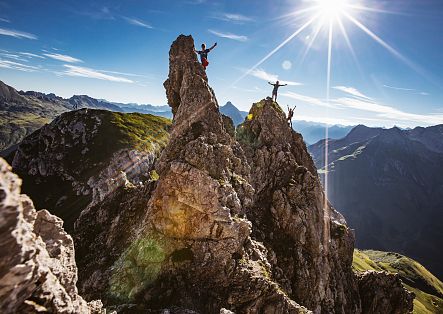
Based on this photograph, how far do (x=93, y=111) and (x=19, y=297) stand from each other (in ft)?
640

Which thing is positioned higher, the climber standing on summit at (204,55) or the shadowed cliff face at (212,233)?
the climber standing on summit at (204,55)

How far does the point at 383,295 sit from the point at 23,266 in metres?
55.1

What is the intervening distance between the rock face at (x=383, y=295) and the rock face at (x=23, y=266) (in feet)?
161

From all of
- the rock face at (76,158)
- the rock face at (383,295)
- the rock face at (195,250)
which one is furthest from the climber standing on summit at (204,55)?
the rock face at (76,158)

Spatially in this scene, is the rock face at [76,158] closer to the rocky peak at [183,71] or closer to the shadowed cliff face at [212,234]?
the rocky peak at [183,71]

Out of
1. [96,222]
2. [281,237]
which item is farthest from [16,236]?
[281,237]

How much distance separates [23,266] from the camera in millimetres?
10867

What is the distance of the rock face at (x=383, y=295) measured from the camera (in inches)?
1844

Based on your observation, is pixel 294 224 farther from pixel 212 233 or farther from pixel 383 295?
pixel 383 295

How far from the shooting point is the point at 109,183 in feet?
129

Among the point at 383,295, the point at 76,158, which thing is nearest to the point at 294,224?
the point at 383,295

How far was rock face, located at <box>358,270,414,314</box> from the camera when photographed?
46.8m

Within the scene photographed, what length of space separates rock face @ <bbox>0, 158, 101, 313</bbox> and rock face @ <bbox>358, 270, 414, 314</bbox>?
4909cm

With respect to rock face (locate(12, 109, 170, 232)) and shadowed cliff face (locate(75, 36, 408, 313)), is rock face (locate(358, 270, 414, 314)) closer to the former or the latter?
shadowed cliff face (locate(75, 36, 408, 313))
